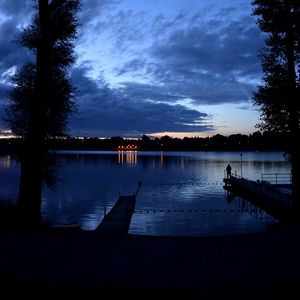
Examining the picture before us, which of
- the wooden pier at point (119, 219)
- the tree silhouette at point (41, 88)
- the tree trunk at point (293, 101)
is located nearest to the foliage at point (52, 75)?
the tree silhouette at point (41, 88)

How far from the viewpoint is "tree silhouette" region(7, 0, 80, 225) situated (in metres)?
16.0

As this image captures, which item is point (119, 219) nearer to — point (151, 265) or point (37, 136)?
point (37, 136)

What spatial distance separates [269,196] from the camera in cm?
3572

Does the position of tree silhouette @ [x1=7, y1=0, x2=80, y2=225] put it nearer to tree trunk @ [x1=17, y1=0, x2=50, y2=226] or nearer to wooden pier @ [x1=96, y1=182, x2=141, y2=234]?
tree trunk @ [x1=17, y1=0, x2=50, y2=226]

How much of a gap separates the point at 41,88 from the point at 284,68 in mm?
12393

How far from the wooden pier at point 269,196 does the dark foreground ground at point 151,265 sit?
38.0 feet

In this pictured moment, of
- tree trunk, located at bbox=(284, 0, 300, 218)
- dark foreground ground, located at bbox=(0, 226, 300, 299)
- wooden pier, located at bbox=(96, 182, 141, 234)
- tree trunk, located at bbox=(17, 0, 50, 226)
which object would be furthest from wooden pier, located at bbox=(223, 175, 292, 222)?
tree trunk, located at bbox=(17, 0, 50, 226)

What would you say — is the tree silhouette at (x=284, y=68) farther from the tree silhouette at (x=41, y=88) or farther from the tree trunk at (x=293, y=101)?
the tree silhouette at (x=41, y=88)

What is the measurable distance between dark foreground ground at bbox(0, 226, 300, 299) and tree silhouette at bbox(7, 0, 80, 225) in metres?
3.00

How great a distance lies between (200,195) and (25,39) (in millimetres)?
37312

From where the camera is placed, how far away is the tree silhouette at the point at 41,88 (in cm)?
1602

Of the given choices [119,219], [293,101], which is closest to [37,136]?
[119,219]

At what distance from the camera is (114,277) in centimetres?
873

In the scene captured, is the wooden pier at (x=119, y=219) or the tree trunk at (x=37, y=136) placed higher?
the tree trunk at (x=37, y=136)
